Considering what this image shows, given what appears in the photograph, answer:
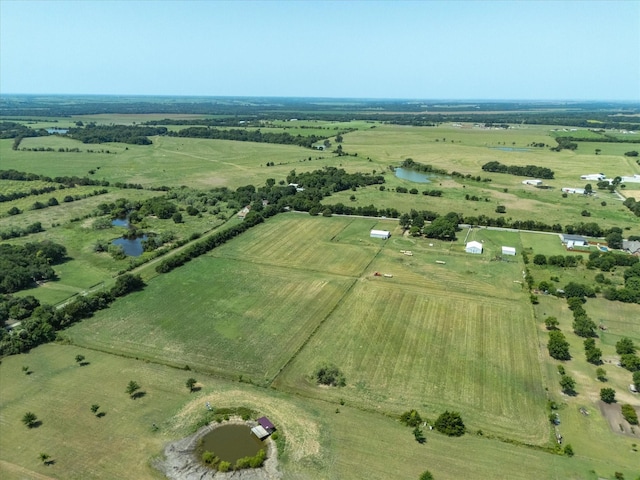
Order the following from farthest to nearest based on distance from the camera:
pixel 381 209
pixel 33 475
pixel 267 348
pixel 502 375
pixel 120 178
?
1. pixel 120 178
2. pixel 381 209
3. pixel 267 348
4. pixel 502 375
5. pixel 33 475

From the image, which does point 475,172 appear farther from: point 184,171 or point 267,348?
point 267,348

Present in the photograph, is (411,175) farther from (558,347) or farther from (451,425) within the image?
(451,425)

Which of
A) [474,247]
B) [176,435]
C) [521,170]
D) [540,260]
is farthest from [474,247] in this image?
[521,170]

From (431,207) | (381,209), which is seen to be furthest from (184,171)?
(431,207)

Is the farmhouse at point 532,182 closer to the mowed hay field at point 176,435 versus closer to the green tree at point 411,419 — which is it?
the mowed hay field at point 176,435

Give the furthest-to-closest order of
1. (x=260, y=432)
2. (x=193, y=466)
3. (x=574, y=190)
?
1. (x=574, y=190)
2. (x=260, y=432)
3. (x=193, y=466)
